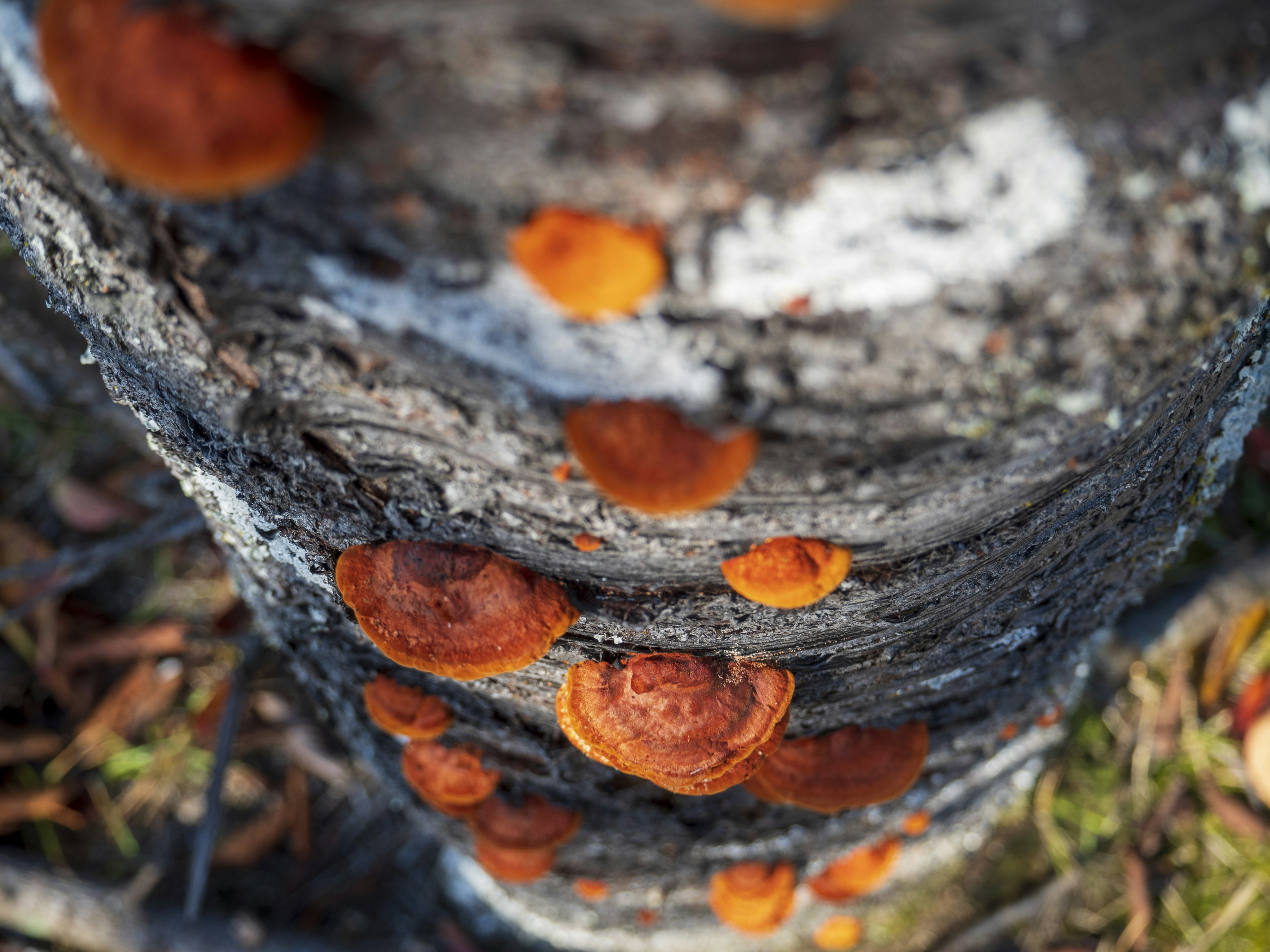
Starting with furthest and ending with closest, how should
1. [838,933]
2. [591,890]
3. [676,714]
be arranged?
[838,933] < [591,890] < [676,714]

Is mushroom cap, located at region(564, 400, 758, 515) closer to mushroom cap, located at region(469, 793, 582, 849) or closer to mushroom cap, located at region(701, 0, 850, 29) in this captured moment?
mushroom cap, located at region(701, 0, 850, 29)

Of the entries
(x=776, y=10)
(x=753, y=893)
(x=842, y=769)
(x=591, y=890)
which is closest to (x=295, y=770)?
(x=591, y=890)

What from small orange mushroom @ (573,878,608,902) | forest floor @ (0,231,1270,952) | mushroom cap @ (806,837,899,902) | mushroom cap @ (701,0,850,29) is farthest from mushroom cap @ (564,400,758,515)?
forest floor @ (0,231,1270,952)

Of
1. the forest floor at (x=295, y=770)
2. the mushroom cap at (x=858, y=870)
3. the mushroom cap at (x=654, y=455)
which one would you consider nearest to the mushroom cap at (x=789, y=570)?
the mushroom cap at (x=654, y=455)

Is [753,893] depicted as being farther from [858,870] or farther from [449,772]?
[449,772]

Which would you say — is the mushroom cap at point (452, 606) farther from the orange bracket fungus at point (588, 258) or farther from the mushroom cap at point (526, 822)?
the mushroom cap at point (526, 822)

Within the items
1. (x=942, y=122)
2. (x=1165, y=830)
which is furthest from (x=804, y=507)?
(x=1165, y=830)
